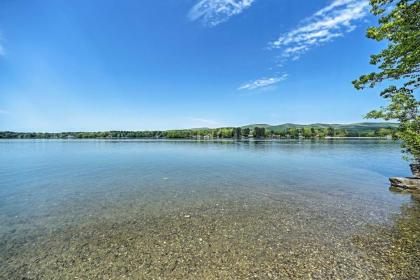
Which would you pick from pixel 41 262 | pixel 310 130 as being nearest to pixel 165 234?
pixel 41 262

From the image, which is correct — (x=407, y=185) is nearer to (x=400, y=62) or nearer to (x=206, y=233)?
(x=400, y=62)

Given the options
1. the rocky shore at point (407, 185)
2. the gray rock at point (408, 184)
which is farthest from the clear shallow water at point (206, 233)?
the gray rock at point (408, 184)

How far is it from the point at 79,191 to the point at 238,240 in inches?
544

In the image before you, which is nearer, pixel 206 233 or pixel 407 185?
pixel 206 233

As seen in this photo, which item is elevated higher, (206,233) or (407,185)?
(206,233)

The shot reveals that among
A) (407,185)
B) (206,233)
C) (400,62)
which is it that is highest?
(400,62)

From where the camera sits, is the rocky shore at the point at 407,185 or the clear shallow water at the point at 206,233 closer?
the clear shallow water at the point at 206,233

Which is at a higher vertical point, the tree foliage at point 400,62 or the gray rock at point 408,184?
the tree foliage at point 400,62

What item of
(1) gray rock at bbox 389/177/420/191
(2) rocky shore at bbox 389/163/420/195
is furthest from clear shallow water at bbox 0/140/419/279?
(1) gray rock at bbox 389/177/420/191

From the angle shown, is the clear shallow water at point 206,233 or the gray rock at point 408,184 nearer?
the clear shallow water at point 206,233

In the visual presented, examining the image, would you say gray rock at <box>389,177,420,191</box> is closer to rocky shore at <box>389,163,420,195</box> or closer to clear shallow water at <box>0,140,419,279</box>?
rocky shore at <box>389,163,420,195</box>

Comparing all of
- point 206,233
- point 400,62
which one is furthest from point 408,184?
point 206,233

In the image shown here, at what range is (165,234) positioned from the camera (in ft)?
27.9

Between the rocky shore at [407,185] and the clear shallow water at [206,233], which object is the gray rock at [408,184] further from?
the clear shallow water at [206,233]
